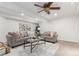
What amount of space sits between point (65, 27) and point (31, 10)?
40.2 inches

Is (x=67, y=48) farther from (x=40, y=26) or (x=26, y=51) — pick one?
(x=26, y=51)

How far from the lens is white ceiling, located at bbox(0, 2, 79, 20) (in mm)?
1786

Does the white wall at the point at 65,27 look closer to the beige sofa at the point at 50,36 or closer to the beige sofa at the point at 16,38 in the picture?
the beige sofa at the point at 50,36

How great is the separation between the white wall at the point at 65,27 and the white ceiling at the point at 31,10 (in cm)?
14

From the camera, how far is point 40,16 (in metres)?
2.04

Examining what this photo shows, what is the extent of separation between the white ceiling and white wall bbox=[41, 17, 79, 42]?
14 centimetres

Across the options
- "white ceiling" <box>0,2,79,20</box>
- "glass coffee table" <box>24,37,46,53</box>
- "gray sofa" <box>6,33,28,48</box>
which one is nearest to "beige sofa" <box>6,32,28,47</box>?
"gray sofa" <box>6,33,28,48</box>

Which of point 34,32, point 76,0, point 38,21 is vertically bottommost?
point 34,32

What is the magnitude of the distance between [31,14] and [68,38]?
1223mm

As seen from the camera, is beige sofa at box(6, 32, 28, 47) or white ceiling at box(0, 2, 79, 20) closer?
white ceiling at box(0, 2, 79, 20)

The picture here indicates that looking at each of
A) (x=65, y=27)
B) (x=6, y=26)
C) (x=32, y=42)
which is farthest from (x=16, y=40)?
(x=65, y=27)

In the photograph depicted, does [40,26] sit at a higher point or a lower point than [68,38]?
higher

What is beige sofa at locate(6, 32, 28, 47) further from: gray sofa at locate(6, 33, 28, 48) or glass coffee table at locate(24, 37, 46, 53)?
glass coffee table at locate(24, 37, 46, 53)

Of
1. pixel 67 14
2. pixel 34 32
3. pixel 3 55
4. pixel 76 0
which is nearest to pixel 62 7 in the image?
pixel 67 14
